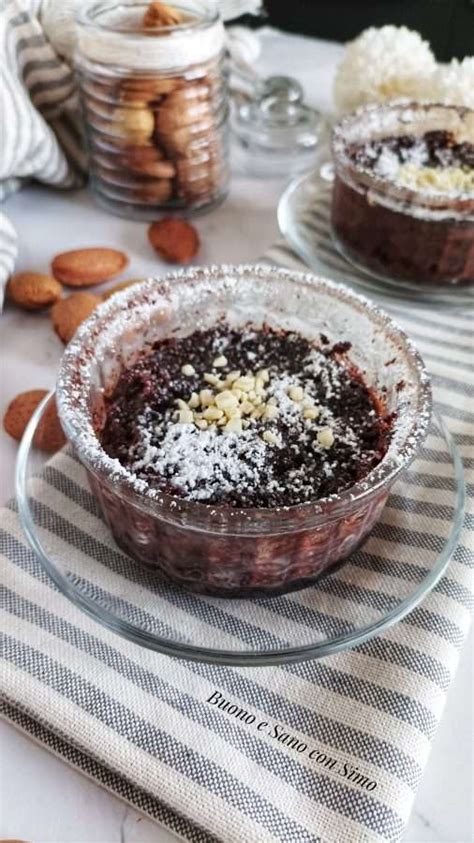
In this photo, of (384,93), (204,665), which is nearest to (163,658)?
(204,665)

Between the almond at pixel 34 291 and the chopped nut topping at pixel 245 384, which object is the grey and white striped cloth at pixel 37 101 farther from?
the chopped nut topping at pixel 245 384

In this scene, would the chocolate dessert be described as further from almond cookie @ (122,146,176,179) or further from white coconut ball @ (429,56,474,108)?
white coconut ball @ (429,56,474,108)

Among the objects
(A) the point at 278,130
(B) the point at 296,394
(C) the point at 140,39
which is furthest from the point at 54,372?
(A) the point at 278,130

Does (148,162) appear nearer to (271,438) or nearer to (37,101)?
(37,101)

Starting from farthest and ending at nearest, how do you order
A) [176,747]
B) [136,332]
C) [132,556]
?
1. [136,332]
2. [132,556]
3. [176,747]

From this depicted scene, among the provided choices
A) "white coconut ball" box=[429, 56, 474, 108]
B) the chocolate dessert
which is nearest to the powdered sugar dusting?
the chocolate dessert

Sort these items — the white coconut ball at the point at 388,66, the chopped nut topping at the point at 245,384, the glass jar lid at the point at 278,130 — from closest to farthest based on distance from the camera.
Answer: the chopped nut topping at the point at 245,384 < the white coconut ball at the point at 388,66 < the glass jar lid at the point at 278,130

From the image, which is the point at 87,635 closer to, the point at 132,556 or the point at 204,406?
the point at 132,556

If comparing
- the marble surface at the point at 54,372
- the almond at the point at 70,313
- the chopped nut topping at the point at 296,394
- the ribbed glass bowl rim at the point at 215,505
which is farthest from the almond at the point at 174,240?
the chopped nut topping at the point at 296,394
